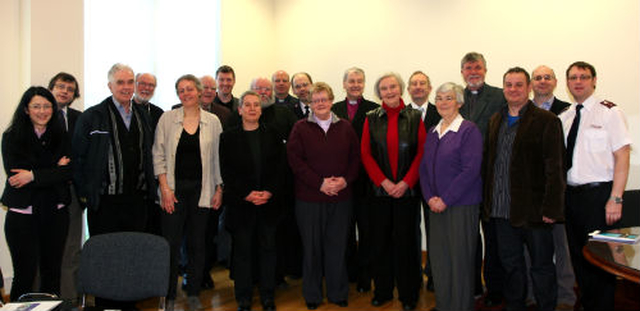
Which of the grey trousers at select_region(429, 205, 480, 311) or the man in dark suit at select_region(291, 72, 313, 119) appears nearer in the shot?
the grey trousers at select_region(429, 205, 480, 311)

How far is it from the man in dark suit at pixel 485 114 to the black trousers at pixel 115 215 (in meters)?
2.55

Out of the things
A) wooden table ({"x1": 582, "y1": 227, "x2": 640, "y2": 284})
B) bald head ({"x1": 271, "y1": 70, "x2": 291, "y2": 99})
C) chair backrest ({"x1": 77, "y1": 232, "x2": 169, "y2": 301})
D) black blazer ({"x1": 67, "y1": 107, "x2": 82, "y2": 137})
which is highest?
bald head ({"x1": 271, "y1": 70, "x2": 291, "y2": 99})

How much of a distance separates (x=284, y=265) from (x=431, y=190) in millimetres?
1677

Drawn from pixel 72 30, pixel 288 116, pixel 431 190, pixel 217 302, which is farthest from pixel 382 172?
pixel 72 30

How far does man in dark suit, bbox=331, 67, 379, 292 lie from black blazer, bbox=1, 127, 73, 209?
209cm

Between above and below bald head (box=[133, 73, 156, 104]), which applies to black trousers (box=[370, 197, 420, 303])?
below

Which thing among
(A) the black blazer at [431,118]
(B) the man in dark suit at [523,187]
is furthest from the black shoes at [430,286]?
(A) the black blazer at [431,118]

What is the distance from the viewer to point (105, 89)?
5297mm

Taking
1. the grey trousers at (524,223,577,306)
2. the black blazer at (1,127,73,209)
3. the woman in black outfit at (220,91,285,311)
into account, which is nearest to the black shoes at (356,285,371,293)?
the woman in black outfit at (220,91,285,311)

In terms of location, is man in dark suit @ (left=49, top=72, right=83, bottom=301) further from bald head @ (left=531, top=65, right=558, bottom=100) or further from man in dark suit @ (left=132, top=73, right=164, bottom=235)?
bald head @ (left=531, top=65, right=558, bottom=100)

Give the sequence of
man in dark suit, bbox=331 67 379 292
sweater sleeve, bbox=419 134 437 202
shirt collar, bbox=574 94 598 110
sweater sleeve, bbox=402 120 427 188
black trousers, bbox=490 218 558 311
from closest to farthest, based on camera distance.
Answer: black trousers, bbox=490 218 558 311 < shirt collar, bbox=574 94 598 110 < sweater sleeve, bbox=419 134 437 202 < sweater sleeve, bbox=402 120 427 188 < man in dark suit, bbox=331 67 379 292

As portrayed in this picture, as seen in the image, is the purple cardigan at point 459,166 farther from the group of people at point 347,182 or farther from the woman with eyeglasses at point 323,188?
the woman with eyeglasses at point 323,188

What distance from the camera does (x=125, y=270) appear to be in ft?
7.60

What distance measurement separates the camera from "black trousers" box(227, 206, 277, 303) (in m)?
3.57
